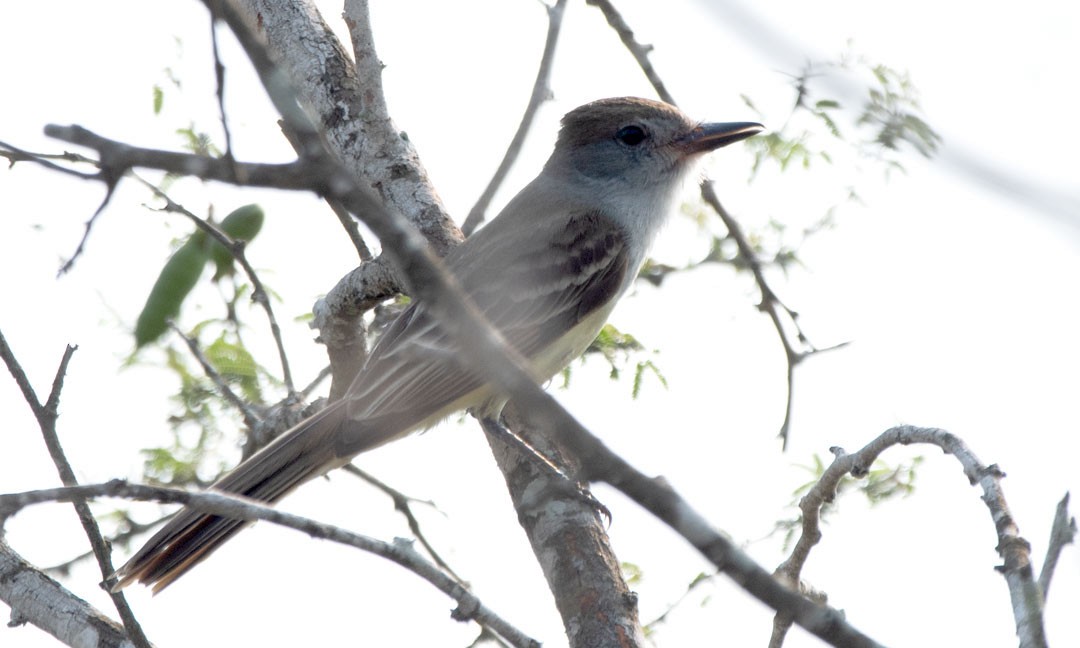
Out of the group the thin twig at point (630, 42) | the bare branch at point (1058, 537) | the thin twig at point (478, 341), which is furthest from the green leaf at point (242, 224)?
the bare branch at point (1058, 537)

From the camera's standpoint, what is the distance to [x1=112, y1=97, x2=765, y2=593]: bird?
548 centimetres

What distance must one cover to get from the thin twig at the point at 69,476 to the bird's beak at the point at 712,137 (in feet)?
13.8

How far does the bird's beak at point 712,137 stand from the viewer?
23.3ft

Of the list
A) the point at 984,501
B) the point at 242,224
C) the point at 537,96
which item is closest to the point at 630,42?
the point at 537,96

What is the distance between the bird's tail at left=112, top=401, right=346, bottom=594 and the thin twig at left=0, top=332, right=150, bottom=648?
139 cm

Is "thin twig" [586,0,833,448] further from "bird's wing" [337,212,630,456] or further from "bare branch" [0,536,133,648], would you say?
"bare branch" [0,536,133,648]

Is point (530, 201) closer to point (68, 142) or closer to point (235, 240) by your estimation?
point (235, 240)

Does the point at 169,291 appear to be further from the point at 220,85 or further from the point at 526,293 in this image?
the point at 220,85

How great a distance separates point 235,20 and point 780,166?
4511 millimetres

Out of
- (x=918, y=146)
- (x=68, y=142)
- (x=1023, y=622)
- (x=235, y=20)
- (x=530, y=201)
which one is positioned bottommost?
(x=1023, y=622)

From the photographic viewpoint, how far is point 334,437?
5.57 m

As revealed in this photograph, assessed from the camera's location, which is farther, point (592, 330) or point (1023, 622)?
point (592, 330)

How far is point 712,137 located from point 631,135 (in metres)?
Answer: 0.49

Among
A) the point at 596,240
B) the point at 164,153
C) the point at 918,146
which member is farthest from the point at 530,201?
the point at 164,153
